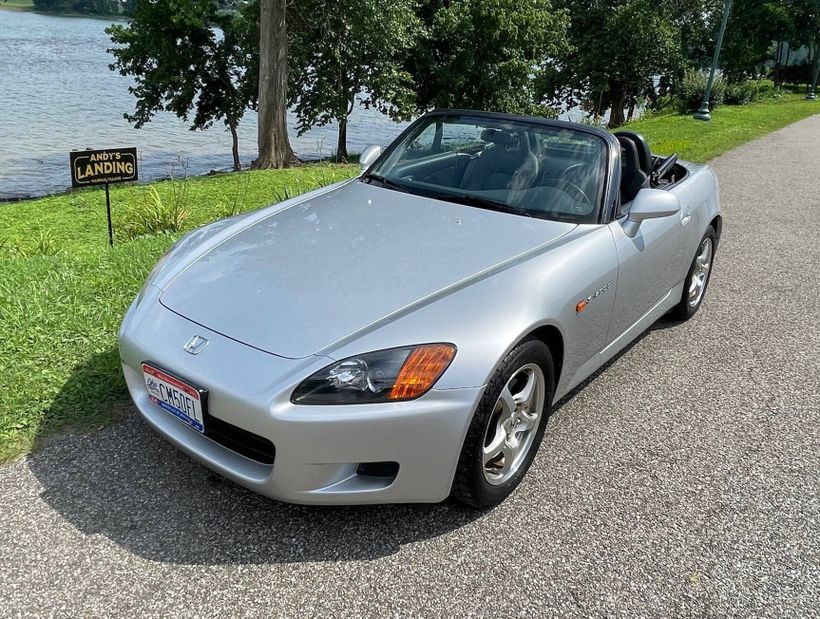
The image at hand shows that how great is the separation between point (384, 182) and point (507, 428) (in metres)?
1.80

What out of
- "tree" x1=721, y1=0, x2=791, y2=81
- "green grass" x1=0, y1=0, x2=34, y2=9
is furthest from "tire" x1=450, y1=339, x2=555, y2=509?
"green grass" x1=0, y1=0, x2=34, y2=9

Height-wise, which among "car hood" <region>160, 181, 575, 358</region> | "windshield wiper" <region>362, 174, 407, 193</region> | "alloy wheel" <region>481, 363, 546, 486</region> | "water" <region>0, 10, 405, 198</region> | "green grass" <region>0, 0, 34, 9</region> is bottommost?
"water" <region>0, 10, 405, 198</region>

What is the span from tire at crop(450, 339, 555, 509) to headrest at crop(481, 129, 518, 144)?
4.89 feet

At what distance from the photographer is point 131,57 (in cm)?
2116

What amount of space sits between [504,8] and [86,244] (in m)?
19.4

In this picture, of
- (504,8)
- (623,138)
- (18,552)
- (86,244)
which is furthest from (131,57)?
(18,552)

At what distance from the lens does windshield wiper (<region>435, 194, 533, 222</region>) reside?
11.5ft

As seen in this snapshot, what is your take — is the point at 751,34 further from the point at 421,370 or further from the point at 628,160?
the point at 421,370

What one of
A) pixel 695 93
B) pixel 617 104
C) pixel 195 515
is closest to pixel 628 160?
pixel 195 515

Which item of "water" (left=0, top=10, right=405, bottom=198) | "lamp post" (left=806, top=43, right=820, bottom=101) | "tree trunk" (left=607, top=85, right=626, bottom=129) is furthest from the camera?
"tree trunk" (left=607, top=85, right=626, bottom=129)

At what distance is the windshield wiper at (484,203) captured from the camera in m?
3.49

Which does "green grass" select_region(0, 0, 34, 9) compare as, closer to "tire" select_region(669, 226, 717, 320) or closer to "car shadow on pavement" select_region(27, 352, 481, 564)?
"tire" select_region(669, 226, 717, 320)

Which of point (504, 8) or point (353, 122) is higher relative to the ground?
point (504, 8)

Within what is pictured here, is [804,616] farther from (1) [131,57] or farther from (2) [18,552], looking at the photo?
(1) [131,57]
